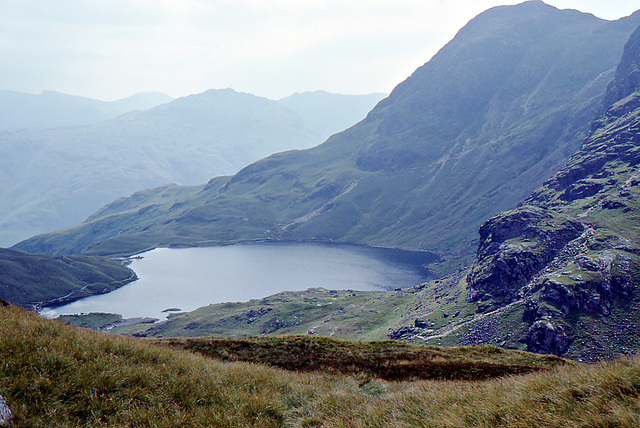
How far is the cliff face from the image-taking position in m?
95.7

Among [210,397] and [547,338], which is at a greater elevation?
[210,397]

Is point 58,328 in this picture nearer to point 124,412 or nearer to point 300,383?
point 124,412

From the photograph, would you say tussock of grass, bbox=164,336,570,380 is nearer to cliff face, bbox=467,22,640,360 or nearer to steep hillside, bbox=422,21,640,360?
steep hillside, bbox=422,21,640,360

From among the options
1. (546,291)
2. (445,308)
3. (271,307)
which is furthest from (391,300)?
(546,291)

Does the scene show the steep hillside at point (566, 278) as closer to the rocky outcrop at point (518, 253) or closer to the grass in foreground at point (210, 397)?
the rocky outcrop at point (518, 253)

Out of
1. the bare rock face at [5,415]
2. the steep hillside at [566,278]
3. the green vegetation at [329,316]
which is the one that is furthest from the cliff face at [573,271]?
the bare rock face at [5,415]

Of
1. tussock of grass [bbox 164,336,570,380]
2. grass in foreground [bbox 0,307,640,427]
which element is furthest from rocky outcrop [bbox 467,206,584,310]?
grass in foreground [bbox 0,307,640,427]

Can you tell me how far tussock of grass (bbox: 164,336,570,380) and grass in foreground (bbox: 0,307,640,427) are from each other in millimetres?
10193

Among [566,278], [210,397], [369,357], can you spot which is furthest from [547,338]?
[210,397]

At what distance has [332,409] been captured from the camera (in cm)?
1031

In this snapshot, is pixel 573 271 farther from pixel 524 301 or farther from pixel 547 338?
pixel 547 338

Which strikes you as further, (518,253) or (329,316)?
(329,316)

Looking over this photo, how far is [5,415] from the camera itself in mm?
7273

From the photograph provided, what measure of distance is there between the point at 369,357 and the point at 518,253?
5624 inches
